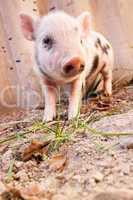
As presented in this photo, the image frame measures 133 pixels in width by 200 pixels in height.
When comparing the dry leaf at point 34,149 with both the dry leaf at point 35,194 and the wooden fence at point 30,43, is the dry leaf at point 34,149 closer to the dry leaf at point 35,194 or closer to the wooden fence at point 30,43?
the dry leaf at point 35,194

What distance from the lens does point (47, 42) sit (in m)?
2.41

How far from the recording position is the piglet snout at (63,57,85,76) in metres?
2.11

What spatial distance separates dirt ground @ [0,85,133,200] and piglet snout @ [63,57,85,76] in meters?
0.30

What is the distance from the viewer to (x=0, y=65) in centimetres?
338

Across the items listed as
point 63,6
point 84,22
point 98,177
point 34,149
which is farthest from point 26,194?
point 63,6

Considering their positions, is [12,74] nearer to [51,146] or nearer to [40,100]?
[40,100]

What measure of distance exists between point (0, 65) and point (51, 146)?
75.5 inches

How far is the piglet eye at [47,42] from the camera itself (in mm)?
2358

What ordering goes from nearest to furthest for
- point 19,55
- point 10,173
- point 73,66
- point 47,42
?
1. point 10,173
2. point 73,66
3. point 47,42
4. point 19,55

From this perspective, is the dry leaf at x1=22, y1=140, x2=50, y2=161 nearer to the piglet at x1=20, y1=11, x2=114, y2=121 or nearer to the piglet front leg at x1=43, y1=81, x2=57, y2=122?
the piglet at x1=20, y1=11, x2=114, y2=121

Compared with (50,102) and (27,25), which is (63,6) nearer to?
(27,25)

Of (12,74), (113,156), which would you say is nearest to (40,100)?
(12,74)

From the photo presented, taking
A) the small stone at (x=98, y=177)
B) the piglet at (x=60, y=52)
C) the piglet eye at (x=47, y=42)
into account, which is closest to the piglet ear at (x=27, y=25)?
the piglet at (x=60, y=52)

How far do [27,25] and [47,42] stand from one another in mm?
326
